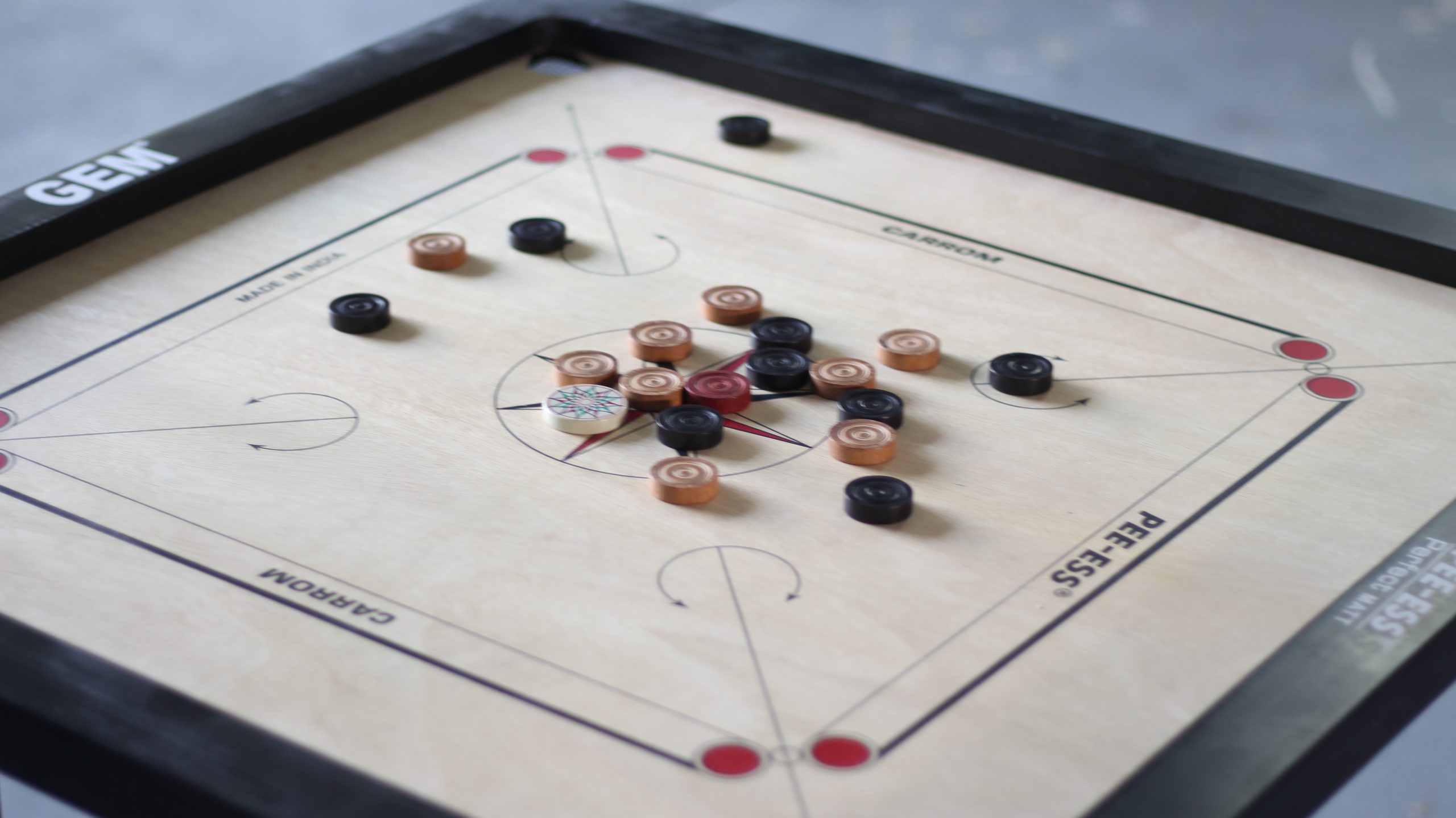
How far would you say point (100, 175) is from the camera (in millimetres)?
2352

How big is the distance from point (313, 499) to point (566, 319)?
1.75 feet

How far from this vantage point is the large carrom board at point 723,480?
4.37 feet

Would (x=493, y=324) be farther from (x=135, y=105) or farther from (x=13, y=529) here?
(x=135, y=105)

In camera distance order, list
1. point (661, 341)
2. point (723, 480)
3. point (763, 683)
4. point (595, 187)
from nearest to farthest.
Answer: point (763, 683) < point (723, 480) < point (661, 341) < point (595, 187)

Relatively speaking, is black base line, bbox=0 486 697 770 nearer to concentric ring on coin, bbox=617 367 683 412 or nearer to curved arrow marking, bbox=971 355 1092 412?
concentric ring on coin, bbox=617 367 683 412

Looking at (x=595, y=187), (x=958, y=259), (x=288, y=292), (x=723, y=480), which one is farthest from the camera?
(x=595, y=187)

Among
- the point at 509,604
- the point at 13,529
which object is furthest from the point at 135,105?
the point at 509,604

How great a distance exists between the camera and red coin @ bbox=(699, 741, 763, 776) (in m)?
1.30

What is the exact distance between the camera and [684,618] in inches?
58.9

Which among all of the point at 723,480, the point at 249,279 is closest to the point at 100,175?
the point at 249,279

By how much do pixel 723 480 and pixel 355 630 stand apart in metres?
0.48

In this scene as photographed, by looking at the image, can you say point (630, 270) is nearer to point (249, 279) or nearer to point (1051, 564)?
point (249, 279)

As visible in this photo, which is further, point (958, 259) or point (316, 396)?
point (958, 259)

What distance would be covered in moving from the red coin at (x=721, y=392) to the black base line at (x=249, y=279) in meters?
0.73
